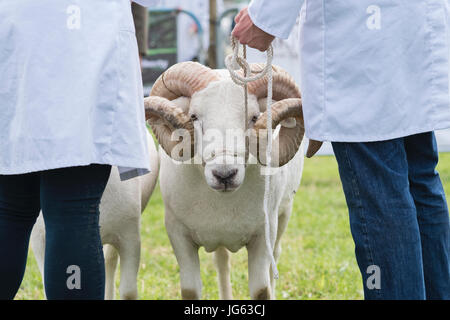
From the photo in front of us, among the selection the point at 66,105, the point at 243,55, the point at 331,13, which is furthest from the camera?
the point at 243,55

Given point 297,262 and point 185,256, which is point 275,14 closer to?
point 185,256

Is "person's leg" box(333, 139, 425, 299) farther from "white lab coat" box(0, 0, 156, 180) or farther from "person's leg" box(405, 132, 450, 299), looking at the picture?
"white lab coat" box(0, 0, 156, 180)

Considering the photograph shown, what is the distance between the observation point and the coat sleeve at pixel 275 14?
6.93ft

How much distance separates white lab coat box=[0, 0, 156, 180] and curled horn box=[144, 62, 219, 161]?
2.61 ft

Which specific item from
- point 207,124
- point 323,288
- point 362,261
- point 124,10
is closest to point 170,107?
point 207,124

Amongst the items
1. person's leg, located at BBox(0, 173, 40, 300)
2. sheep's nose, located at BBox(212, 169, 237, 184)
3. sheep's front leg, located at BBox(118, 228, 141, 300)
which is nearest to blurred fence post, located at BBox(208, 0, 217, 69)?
sheep's front leg, located at BBox(118, 228, 141, 300)

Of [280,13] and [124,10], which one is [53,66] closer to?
[124,10]

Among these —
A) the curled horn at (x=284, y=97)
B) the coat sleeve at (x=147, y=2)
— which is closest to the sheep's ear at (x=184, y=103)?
the curled horn at (x=284, y=97)

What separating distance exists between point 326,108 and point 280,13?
349 mm

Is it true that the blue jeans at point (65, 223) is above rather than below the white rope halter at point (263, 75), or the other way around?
below

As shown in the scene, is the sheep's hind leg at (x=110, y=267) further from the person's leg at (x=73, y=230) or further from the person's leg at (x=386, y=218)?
the person's leg at (x=386, y=218)

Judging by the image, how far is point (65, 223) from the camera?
195 centimetres

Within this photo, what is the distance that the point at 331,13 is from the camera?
6.86 ft

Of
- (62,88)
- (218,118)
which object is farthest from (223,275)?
(62,88)
